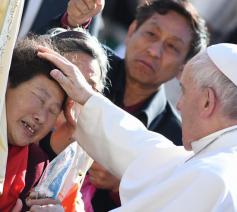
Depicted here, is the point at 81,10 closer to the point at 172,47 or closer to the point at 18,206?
the point at 18,206

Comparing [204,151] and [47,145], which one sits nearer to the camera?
[204,151]

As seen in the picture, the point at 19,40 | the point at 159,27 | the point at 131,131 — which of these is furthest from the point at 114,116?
the point at 159,27

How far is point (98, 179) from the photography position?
3988 millimetres

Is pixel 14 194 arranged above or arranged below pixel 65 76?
below

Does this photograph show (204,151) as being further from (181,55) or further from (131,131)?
(181,55)

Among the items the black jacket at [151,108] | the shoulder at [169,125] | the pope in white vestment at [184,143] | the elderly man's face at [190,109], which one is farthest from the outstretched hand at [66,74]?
the shoulder at [169,125]

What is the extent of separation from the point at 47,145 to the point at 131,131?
0.38 meters

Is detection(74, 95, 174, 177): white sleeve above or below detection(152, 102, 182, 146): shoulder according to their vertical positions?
above

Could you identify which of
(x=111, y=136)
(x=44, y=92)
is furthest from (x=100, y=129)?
(x=44, y=92)

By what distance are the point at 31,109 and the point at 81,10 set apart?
2.21 feet

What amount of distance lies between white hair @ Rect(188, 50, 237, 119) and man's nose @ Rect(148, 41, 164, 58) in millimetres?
1507

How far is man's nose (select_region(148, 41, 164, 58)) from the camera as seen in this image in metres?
4.95

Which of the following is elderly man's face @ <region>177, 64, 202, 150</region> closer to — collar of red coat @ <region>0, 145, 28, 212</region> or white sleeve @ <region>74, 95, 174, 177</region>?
white sleeve @ <region>74, 95, 174, 177</region>

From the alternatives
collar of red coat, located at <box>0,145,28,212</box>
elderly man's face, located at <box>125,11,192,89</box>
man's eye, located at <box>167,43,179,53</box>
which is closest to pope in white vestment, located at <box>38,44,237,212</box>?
collar of red coat, located at <box>0,145,28,212</box>
